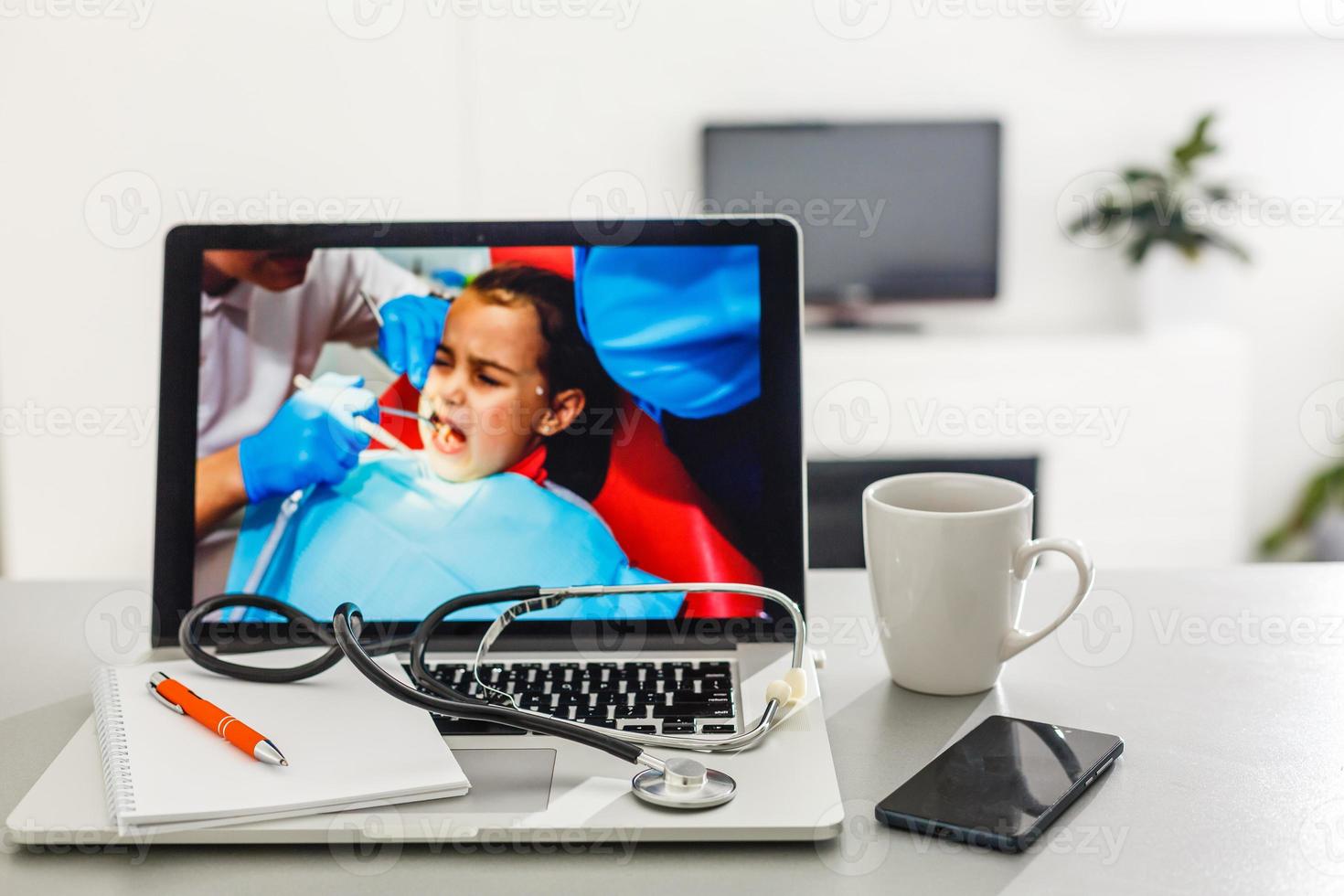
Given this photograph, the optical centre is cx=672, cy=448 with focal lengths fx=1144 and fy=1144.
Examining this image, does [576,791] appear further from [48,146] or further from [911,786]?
[48,146]

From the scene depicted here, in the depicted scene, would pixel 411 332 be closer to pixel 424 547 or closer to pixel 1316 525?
pixel 424 547

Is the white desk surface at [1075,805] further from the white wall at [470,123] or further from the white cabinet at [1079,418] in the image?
the white wall at [470,123]

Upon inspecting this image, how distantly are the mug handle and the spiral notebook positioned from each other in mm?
339

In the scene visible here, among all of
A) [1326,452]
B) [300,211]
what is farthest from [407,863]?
[1326,452]

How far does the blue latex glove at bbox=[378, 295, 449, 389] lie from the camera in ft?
2.50

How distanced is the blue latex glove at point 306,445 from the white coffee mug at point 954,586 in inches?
13.4

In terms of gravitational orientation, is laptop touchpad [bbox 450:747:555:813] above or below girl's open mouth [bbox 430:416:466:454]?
below

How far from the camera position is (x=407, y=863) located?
507 mm

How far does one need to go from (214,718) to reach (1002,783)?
40 centimetres

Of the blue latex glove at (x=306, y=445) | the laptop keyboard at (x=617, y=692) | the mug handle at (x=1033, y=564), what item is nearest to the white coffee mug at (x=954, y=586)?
the mug handle at (x=1033, y=564)

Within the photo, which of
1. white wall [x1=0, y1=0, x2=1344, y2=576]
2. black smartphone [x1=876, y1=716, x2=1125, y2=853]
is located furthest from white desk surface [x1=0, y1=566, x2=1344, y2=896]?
white wall [x1=0, y1=0, x2=1344, y2=576]

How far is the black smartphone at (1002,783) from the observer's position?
0.52 meters

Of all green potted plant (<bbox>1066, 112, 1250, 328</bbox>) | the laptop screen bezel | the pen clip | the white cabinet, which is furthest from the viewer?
green potted plant (<bbox>1066, 112, 1250, 328</bbox>)

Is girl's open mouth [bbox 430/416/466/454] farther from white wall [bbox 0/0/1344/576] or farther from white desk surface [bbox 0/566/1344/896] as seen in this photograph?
white wall [bbox 0/0/1344/576]
